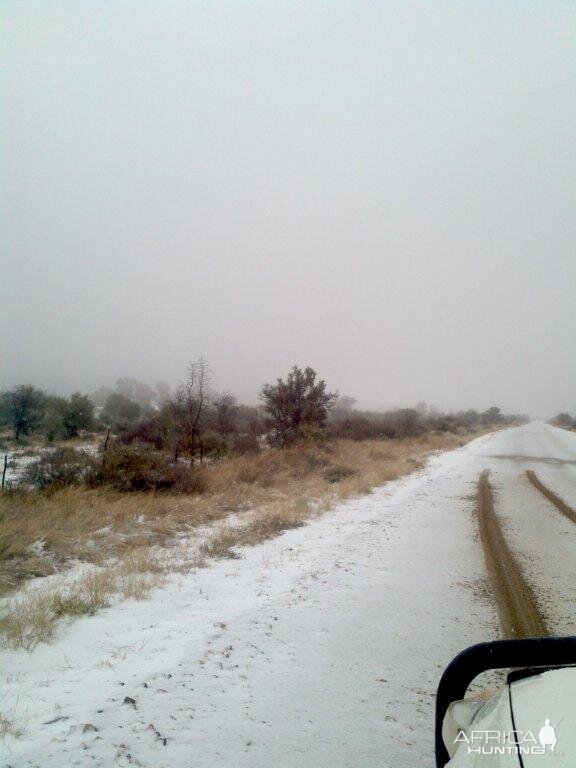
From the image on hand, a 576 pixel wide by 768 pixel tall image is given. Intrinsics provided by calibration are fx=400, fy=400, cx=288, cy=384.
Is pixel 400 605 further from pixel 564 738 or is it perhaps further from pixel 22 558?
pixel 22 558

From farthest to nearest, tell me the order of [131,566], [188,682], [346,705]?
1. [131,566]
2. [188,682]
3. [346,705]

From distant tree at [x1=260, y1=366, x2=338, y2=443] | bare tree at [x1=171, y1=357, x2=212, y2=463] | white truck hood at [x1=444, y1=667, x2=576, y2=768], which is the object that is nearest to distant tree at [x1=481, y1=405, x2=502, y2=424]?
distant tree at [x1=260, y1=366, x2=338, y2=443]

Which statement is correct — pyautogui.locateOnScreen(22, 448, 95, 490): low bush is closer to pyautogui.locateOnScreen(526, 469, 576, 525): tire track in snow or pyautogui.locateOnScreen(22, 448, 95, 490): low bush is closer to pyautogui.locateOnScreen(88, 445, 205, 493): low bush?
pyautogui.locateOnScreen(88, 445, 205, 493): low bush

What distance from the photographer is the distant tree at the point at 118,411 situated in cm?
3105

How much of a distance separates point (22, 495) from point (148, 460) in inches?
121

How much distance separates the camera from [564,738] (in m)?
1.23

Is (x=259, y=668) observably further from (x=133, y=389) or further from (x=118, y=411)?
(x=133, y=389)

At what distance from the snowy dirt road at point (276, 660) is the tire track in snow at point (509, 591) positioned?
109 millimetres

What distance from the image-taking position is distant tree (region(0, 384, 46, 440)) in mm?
21281

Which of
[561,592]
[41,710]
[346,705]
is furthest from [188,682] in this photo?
[561,592]

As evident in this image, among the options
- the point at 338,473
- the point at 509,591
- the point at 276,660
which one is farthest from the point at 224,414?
the point at 276,660

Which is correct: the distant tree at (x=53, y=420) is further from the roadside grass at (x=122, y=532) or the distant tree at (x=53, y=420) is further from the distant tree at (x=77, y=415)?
the roadside grass at (x=122, y=532)

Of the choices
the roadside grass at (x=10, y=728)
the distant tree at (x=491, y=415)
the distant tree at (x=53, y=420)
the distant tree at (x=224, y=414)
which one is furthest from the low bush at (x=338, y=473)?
the distant tree at (x=491, y=415)

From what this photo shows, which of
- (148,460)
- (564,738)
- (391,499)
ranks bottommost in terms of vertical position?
(391,499)
